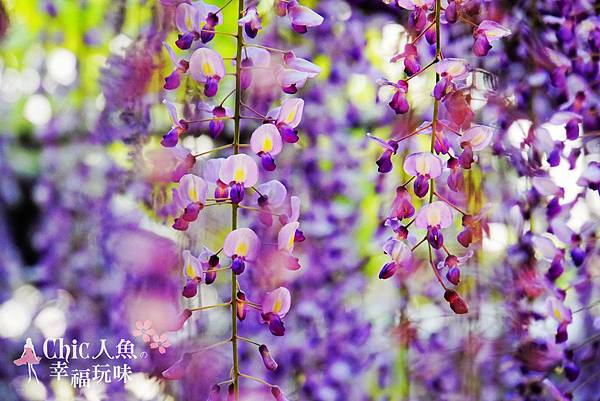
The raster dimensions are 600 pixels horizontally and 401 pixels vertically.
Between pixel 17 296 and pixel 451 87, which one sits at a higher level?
pixel 451 87

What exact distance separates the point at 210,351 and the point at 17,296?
0.34 m

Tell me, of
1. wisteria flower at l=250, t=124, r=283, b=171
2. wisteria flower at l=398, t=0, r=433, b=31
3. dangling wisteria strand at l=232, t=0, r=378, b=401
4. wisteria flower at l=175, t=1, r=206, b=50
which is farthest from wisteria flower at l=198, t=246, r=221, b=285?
dangling wisteria strand at l=232, t=0, r=378, b=401

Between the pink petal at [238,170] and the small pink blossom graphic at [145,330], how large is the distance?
387 mm

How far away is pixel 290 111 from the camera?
2.59ft

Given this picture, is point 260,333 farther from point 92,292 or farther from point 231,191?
point 231,191

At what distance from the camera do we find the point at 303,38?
52.1 inches

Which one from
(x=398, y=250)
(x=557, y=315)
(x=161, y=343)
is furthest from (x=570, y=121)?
(x=161, y=343)

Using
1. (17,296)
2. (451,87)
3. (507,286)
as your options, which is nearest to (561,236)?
(507,286)

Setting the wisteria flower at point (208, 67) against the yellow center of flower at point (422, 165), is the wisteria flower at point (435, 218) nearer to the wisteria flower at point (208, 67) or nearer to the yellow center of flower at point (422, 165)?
the yellow center of flower at point (422, 165)

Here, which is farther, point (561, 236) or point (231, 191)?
point (561, 236)

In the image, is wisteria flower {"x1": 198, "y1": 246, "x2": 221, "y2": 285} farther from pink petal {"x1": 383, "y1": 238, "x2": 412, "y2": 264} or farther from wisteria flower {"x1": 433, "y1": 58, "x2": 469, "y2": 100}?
wisteria flower {"x1": 433, "y1": 58, "x2": 469, "y2": 100}

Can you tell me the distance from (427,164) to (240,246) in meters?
0.22

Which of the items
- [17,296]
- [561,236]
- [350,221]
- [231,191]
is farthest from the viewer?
[350,221]

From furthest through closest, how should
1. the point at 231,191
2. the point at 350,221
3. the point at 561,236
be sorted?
the point at 350,221 → the point at 561,236 → the point at 231,191
